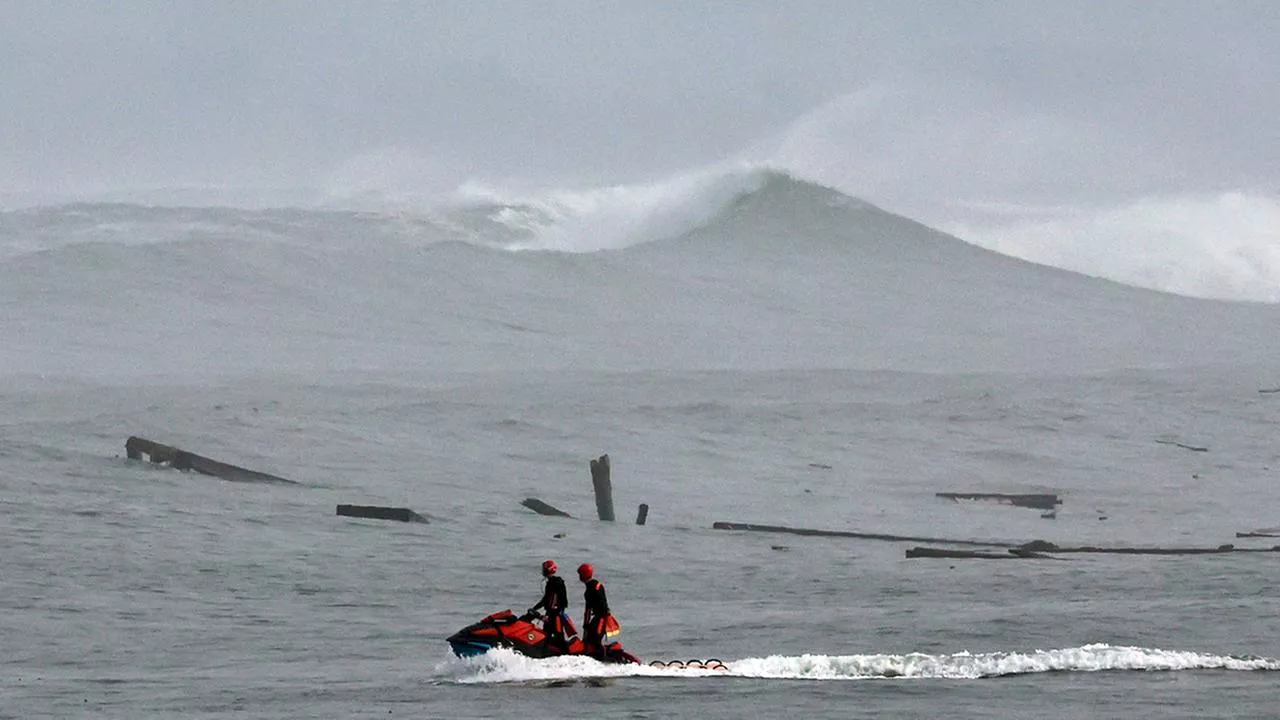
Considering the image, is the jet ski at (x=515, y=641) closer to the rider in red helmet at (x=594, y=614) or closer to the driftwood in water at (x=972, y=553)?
the rider in red helmet at (x=594, y=614)

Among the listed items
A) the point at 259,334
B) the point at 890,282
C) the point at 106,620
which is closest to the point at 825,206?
the point at 890,282

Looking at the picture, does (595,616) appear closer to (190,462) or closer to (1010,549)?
(1010,549)

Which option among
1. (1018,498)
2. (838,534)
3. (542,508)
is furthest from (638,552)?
(1018,498)

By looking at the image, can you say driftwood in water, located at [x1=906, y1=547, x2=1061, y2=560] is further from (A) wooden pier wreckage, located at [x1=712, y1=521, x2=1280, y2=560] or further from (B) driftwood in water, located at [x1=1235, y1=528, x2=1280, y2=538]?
(B) driftwood in water, located at [x1=1235, y1=528, x2=1280, y2=538]

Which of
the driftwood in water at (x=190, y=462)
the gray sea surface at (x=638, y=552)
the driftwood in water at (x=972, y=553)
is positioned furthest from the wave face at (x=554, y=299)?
the driftwood in water at (x=972, y=553)

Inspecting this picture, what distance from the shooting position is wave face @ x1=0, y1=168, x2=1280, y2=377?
5103cm

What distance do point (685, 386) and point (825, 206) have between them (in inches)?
1508

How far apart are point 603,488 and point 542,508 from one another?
1382 mm

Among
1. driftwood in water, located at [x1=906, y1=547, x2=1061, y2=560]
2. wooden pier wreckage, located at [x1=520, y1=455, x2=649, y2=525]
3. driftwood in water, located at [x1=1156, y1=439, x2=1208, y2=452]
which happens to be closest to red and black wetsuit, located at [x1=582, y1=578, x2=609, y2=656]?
driftwood in water, located at [x1=906, y1=547, x2=1061, y2=560]

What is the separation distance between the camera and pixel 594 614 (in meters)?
16.1

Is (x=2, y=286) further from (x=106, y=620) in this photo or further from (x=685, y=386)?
(x=106, y=620)

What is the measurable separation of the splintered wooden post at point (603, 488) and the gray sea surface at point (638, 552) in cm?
22

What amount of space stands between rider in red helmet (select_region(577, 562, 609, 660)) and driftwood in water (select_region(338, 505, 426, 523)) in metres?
8.90

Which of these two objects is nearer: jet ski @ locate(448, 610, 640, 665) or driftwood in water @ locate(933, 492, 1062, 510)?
jet ski @ locate(448, 610, 640, 665)
